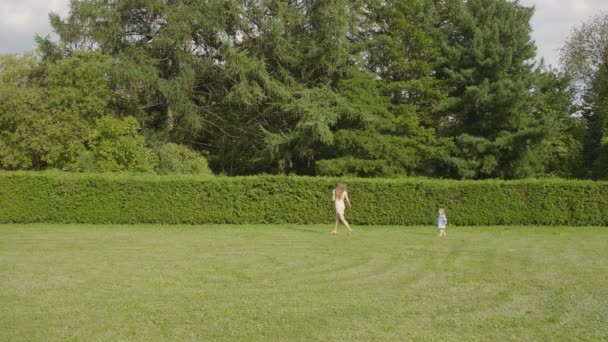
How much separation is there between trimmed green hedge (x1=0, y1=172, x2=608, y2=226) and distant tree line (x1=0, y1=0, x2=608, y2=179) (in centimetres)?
475

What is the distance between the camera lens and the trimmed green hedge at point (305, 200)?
23.8 metres

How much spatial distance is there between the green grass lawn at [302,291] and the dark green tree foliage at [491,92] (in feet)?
57.0

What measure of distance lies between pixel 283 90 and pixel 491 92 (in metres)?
12.6

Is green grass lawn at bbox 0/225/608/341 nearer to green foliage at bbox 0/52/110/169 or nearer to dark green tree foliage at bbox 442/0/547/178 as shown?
green foliage at bbox 0/52/110/169

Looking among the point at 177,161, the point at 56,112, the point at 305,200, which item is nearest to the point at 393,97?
the point at 305,200

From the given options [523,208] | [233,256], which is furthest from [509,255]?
[523,208]

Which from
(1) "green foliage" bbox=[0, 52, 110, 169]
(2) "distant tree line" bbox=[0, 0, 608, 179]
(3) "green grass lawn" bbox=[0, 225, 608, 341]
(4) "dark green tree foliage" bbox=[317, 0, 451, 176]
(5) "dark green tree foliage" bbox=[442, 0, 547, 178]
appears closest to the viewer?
(3) "green grass lawn" bbox=[0, 225, 608, 341]

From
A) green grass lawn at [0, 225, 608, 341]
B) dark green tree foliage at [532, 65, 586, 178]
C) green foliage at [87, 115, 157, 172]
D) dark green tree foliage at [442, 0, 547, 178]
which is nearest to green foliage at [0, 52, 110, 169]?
green foliage at [87, 115, 157, 172]

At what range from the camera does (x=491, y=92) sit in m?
32.7

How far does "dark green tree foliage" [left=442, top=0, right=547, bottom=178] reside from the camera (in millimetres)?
32281

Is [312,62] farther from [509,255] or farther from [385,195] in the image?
[509,255]

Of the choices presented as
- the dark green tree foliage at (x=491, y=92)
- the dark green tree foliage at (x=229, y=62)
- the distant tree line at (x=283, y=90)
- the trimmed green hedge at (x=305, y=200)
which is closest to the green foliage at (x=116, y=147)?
the distant tree line at (x=283, y=90)

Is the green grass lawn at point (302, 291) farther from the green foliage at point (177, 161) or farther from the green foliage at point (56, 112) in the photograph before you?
the green foliage at point (177, 161)

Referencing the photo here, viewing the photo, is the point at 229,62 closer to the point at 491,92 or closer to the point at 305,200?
the point at 305,200
